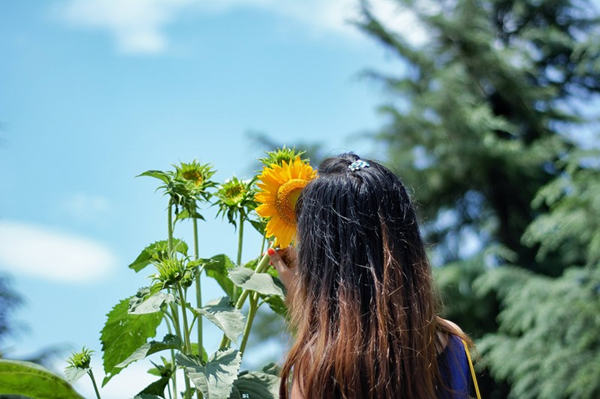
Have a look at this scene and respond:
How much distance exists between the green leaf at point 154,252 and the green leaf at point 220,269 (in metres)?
0.04

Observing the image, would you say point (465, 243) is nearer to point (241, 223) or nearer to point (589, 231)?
point (589, 231)

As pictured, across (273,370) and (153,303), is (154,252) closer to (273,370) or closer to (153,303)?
(153,303)

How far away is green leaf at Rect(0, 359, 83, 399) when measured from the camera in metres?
0.44

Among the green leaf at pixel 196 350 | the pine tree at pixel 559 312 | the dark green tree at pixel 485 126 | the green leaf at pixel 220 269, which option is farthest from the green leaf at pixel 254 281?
the dark green tree at pixel 485 126

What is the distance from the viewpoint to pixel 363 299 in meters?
0.79

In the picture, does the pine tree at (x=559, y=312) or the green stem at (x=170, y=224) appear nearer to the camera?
the green stem at (x=170, y=224)

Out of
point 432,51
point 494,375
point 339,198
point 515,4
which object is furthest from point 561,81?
point 339,198

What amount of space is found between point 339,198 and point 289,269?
11cm

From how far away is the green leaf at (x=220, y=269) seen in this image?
81 centimetres

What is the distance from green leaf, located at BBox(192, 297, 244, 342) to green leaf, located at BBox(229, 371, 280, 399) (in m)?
0.09

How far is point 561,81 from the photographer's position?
5.53 m

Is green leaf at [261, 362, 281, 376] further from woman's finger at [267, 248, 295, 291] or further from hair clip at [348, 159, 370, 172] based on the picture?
hair clip at [348, 159, 370, 172]

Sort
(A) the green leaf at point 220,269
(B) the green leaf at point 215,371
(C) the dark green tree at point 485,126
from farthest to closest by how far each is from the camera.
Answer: (C) the dark green tree at point 485,126
(A) the green leaf at point 220,269
(B) the green leaf at point 215,371

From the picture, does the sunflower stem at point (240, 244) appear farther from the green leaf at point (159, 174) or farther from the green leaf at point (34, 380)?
the green leaf at point (34, 380)
